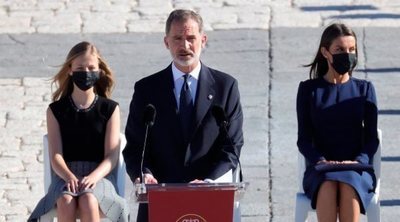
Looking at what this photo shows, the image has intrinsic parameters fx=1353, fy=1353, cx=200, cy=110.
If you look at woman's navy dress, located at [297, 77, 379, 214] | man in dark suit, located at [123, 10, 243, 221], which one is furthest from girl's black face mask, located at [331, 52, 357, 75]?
man in dark suit, located at [123, 10, 243, 221]

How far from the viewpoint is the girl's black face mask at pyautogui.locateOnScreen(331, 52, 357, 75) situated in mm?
8883

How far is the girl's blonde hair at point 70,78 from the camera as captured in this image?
9.03 m

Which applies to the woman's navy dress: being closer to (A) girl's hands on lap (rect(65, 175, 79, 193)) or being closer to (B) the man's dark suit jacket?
(B) the man's dark suit jacket

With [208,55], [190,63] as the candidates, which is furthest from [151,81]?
[208,55]

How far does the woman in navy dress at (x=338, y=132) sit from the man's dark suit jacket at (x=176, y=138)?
643 mm

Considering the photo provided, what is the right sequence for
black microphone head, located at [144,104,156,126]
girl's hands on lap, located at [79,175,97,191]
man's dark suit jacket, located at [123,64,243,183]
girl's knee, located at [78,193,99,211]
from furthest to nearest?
girl's hands on lap, located at [79,175,97,191]
girl's knee, located at [78,193,99,211]
man's dark suit jacket, located at [123,64,243,183]
black microphone head, located at [144,104,156,126]

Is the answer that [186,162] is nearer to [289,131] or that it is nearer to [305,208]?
[305,208]

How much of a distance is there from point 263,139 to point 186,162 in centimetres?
344

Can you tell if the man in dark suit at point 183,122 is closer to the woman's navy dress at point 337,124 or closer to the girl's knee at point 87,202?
the girl's knee at point 87,202

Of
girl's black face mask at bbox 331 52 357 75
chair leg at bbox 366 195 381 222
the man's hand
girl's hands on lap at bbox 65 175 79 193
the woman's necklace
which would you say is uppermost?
girl's black face mask at bbox 331 52 357 75

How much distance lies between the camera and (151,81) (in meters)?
8.45

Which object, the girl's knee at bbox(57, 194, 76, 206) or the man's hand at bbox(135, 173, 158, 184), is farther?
the girl's knee at bbox(57, 194, 76, 206)

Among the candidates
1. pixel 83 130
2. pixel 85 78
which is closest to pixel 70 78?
pixel 85 78

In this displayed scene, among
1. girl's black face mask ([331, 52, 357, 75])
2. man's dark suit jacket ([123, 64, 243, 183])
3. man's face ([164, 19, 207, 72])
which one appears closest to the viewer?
man's face ([164, 19, 207, 72])
